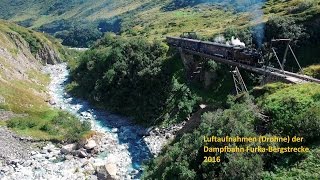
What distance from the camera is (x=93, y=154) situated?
47.9 metres

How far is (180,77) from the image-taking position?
197ft

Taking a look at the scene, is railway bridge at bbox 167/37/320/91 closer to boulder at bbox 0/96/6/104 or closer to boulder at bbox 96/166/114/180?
boulder at bbox 96/166/114/180

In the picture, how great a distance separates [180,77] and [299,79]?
82.1 feet

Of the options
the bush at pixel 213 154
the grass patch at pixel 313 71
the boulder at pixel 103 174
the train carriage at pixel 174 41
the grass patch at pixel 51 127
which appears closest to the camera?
the bush at pixel 213 154

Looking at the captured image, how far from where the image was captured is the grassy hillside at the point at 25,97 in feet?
177

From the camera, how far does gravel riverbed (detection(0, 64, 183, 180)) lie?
139 ft

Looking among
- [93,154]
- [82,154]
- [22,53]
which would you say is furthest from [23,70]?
[82,154]

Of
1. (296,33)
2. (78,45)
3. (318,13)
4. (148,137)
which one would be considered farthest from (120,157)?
(78,45)

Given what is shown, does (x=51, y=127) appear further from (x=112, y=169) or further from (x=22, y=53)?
(x=22, y=53)

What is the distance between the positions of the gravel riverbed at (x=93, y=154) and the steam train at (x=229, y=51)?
1131cm

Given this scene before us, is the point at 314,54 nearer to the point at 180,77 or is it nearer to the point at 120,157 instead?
the point at 180,77

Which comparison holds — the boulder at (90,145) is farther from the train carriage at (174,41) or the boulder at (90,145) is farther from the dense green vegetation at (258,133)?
the train carriage at (174,41)

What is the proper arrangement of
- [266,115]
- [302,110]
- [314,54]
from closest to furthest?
[302,110]
[266,115]
[314,54]

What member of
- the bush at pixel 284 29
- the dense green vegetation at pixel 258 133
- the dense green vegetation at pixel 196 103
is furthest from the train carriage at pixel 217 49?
the dense green vegetation at pixel 258 133
